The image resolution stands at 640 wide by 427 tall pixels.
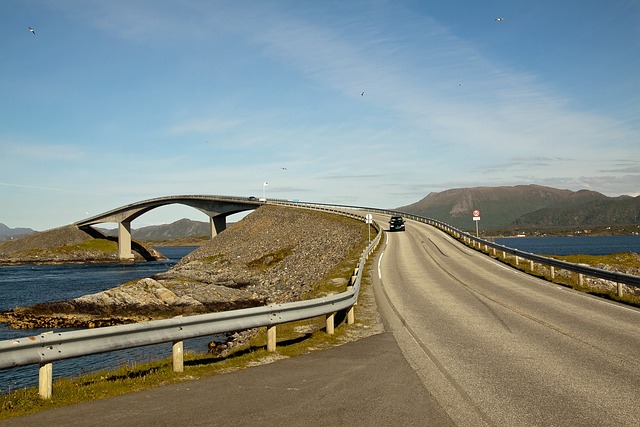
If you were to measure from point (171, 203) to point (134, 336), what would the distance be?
115m

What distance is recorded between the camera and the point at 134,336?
8.16 meters

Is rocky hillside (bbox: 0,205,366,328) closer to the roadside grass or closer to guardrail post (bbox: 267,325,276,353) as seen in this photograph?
the roadside grass

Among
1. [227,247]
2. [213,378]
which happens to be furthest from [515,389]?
[227,247]

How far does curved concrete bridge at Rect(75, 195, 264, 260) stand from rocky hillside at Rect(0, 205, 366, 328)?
1184 cm

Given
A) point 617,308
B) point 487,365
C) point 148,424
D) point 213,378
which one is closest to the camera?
point 148,424

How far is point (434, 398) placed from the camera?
715 cm

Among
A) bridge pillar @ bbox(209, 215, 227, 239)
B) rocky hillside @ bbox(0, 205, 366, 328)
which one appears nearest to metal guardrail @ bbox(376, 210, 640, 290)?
rocky hillside @ bbox(0, 205, 366, 328)

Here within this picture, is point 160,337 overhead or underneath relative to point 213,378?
overhead

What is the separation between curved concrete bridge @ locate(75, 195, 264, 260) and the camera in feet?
331

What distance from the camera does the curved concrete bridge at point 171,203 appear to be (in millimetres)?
100750

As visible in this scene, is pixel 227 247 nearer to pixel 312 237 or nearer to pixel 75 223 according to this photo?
pixel 312 237

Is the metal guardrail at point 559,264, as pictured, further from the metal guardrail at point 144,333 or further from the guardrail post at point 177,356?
the guardrail post at point 177,356

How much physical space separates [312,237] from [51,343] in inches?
2198

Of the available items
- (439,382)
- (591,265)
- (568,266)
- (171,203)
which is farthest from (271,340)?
(171,203)
